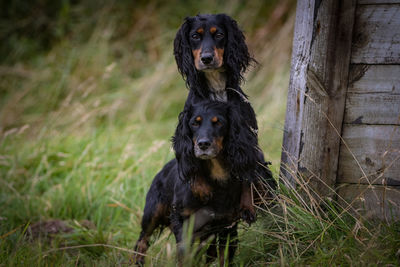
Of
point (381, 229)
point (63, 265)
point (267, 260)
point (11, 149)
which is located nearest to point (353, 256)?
point (381, 229)

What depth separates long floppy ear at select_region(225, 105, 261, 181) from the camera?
248 cm

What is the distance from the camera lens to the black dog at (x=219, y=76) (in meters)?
2.53

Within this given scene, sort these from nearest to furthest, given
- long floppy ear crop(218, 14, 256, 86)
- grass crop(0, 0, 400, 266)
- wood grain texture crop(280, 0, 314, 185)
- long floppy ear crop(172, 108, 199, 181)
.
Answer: grass crop(0, 0, 400, 266)
wood grain texture crop(280, 0, 314, 185)
long floppy ear crop(172, 108, 199, 181)
long floppy ear crop(218, 14, 256, 86)

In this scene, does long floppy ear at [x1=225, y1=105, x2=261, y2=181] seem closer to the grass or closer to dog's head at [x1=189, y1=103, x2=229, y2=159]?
dog's head at [x1=189, y1=103, x2=229, y2=159]

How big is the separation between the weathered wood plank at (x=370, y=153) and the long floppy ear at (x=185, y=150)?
871 mm

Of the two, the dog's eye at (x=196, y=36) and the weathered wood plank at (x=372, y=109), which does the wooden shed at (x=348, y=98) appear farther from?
the dog's eye at (x=196, y=36)

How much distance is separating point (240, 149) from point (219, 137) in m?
0.15

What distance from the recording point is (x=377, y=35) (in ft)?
7.72

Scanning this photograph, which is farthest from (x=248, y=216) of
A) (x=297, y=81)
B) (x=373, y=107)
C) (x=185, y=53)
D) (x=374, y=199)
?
(x=185, y=53)

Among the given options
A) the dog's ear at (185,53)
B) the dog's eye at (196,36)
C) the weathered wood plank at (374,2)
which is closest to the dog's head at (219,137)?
the dog's ear at (185,53)

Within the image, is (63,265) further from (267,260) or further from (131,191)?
(131,191)

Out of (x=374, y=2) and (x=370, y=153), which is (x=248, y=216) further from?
(x=374, y=2)

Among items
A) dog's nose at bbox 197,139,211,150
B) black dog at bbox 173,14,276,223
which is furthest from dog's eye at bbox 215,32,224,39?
dog's nose at bbox 197,139,211,150

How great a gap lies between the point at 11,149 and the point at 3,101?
1834mm
